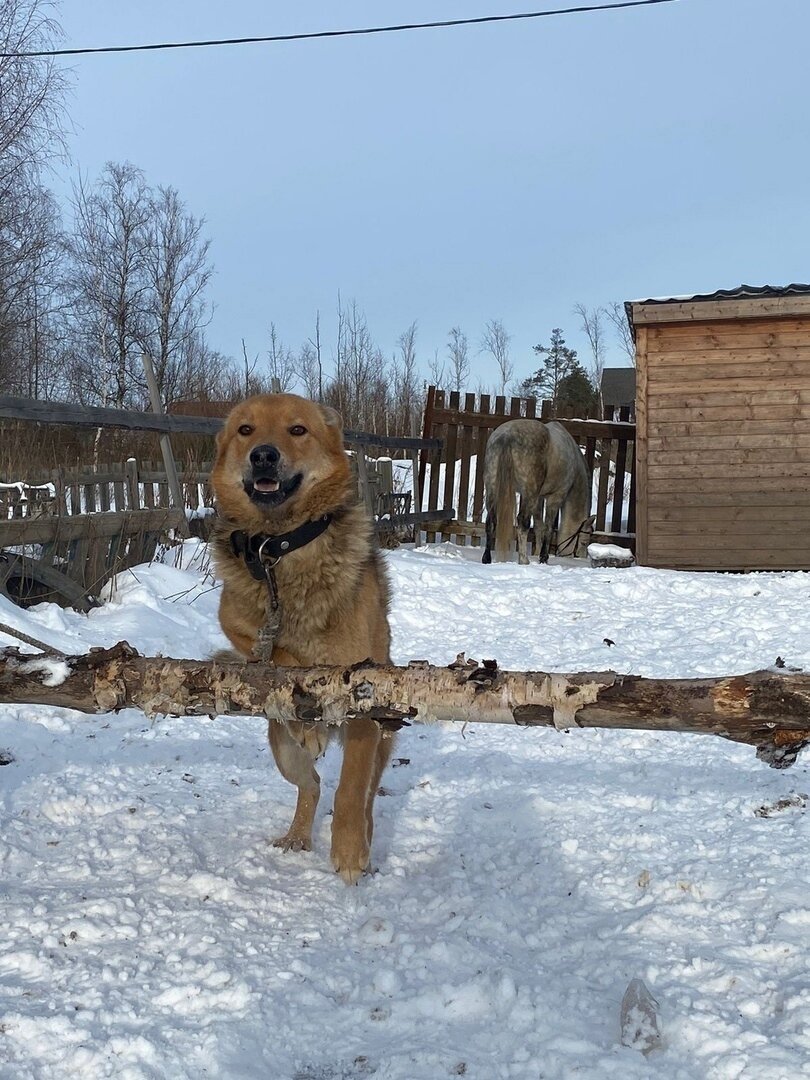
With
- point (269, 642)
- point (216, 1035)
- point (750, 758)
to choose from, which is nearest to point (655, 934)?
point (216, 1035)

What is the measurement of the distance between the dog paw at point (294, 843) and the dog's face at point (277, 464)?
50.4 inches

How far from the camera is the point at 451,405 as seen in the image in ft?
50.8

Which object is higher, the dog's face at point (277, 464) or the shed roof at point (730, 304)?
the shed roof at point (730, 304)

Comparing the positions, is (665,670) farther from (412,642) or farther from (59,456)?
(59,456)

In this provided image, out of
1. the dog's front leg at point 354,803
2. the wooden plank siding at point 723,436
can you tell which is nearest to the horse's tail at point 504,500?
the wooden plank siding at point 723,436

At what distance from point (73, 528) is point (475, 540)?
9407 millimetres

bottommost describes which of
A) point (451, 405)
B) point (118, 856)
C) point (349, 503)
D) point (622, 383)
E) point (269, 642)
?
point (118, 856)

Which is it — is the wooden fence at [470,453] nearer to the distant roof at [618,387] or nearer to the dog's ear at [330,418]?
the dog's ear at [330,418]

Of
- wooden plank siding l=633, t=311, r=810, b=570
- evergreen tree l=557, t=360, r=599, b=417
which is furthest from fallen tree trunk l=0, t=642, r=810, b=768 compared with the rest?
evergreen tree l=557, t=360, r=599, b=417

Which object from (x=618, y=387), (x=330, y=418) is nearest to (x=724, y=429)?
(x=330, y=418)

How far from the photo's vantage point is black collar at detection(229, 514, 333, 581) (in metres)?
3.30

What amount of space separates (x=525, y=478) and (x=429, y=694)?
10899mm

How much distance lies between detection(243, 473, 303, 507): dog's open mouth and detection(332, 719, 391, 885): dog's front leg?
95 cm

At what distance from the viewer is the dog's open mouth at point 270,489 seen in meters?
3.42
